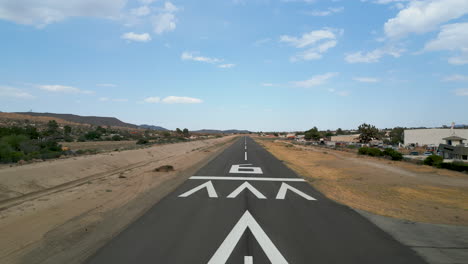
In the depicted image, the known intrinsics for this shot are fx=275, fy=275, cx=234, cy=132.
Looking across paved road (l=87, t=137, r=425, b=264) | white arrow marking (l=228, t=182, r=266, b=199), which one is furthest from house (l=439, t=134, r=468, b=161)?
paved road (l=87, t=137, r=425, b=264)

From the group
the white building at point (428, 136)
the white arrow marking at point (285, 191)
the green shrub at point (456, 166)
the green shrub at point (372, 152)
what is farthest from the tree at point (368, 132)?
the white arrow marking at point (285, 191)

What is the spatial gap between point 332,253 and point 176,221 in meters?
3.76

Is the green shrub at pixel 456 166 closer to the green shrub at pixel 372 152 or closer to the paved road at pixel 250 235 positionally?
the green shrub at pixel 372 152

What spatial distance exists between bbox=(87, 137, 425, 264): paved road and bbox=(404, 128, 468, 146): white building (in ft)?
233

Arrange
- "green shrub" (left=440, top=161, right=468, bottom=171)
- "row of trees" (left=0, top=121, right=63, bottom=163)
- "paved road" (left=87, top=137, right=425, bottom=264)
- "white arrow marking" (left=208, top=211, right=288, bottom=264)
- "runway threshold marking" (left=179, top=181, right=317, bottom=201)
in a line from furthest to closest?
"row of trees" (left=0, top=121, right=63, bottom=163)
"green shrub" (left=440, top=161, right=468, bottom=171)
"runway threshold marking" (left=179, top=181, right=317, bottom=201)
"paved road" (left=87, top=137, right=425, bottom=264)
"white arrow marking" (left=208, top=211, right=288, bottom=264)

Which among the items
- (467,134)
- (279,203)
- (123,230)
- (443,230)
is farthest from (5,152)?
(467,134)

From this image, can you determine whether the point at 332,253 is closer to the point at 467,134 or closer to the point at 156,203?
the point at 156,203

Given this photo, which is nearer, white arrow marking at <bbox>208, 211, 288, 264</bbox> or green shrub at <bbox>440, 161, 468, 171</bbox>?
white arrow marking at <bbox>208, 211, 288, 264</bbox>

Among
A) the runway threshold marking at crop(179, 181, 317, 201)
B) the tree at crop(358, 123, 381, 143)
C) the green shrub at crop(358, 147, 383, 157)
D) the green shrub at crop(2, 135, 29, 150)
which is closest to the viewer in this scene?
the runway threshold marking at crop(179, 181, 317, 201)

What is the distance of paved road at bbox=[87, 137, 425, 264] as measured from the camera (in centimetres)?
500

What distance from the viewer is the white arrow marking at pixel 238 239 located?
4.89 m

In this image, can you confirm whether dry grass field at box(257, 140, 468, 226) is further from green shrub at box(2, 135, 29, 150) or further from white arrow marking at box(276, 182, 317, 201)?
green shrub at box(2, 135, 29, 150)

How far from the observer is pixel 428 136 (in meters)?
69.8

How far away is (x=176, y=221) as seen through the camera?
6984 mm
